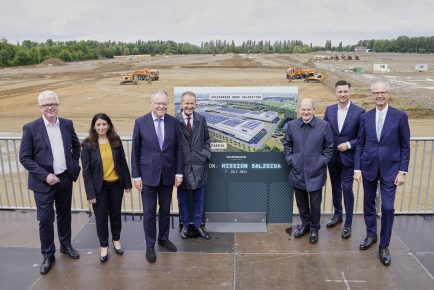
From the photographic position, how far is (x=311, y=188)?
5.21 meters

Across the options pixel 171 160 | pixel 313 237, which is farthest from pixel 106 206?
pixel 313 237

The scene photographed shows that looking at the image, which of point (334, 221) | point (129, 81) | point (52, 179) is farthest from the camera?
point (129, 81)

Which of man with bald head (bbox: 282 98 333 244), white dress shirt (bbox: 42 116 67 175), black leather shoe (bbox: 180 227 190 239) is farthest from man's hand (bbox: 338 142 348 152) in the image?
white dress shirt (bbox: 42 116 67 175)

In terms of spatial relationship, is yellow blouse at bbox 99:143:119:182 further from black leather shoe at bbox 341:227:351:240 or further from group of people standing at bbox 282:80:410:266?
black leather shoe at bbox 341:227:351:240

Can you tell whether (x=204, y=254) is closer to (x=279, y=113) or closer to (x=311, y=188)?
(x=311, y=188)

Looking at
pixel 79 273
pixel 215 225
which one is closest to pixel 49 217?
pixel 79 273

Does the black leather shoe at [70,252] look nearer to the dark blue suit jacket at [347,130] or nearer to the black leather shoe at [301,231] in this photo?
the black leather shoe at [301,231]

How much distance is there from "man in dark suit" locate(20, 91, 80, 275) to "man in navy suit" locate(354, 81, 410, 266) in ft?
11.6

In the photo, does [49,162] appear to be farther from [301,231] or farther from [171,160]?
[301,231]

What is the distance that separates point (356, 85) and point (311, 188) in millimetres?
32875

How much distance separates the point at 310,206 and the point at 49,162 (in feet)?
11.1

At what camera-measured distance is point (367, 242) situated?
5.20m

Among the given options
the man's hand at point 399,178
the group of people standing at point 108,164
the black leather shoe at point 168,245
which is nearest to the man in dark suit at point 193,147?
the group of people standing at point 108,164

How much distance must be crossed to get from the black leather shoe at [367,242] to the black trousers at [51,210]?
378cm
